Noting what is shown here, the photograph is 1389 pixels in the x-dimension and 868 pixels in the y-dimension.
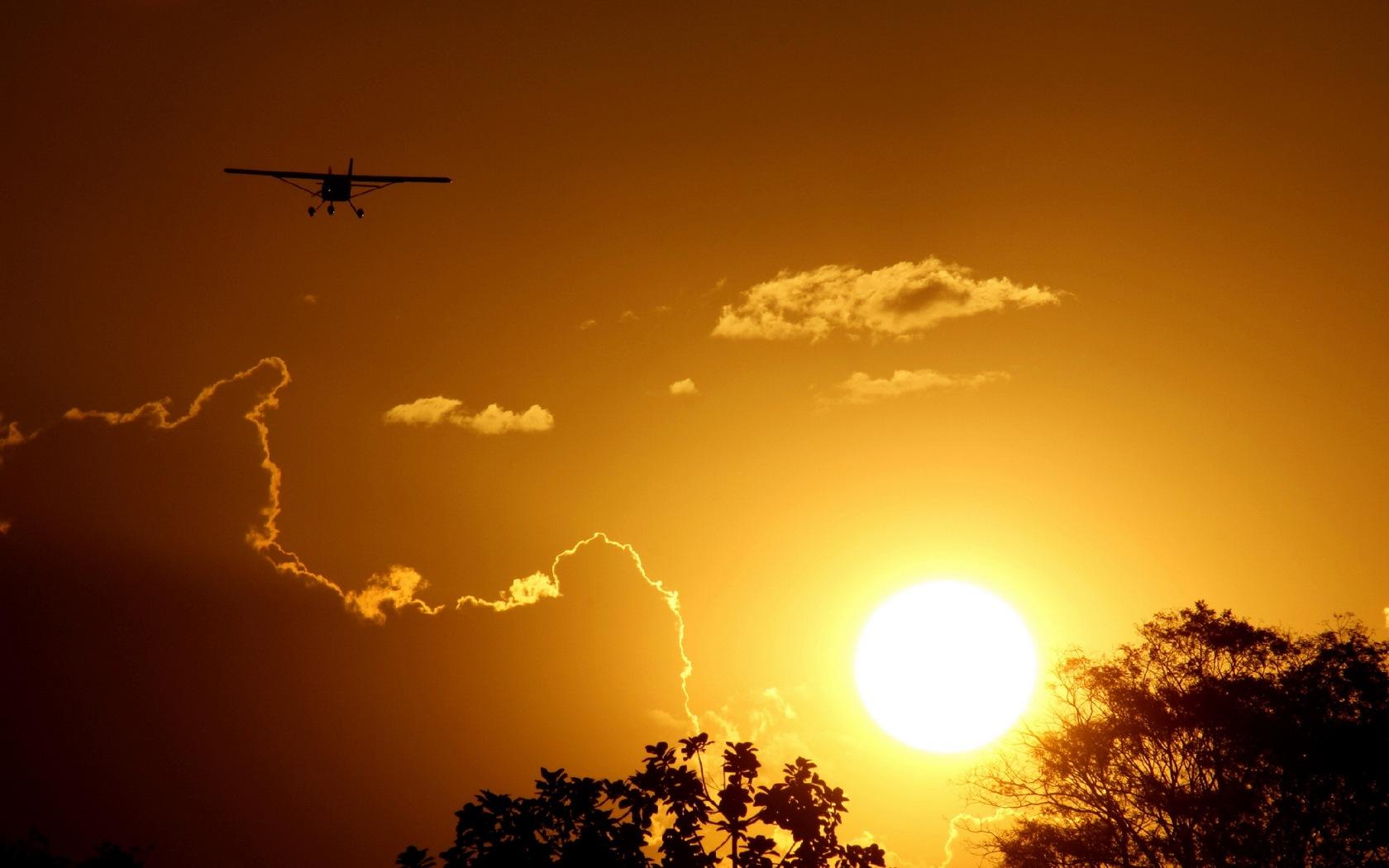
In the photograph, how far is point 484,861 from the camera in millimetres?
19078

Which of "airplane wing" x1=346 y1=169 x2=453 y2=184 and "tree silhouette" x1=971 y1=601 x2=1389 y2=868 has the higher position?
"airplane wing" x1=346 y1=169 x2=453 y2=184

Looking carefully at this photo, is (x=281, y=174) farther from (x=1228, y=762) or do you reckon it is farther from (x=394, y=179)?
(x=1228, y=762)

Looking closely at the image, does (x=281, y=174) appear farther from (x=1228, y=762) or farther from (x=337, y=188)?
(x=1228, y=762)

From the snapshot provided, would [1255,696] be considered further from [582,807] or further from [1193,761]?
[582,807]

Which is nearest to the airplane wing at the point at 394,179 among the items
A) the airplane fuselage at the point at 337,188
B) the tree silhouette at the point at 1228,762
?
the airplane fuselage at the point at 337,188

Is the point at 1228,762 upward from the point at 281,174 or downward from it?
downward

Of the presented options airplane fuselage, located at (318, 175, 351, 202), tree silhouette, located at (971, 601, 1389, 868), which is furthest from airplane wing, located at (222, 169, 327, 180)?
tree silhouette, located at (971, 601, 1389, 868)

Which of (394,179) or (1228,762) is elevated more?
(394,179)

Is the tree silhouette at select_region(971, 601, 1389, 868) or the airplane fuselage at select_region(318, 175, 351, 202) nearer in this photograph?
the tree silhouette at select_region(971, 601, 1389, 868)

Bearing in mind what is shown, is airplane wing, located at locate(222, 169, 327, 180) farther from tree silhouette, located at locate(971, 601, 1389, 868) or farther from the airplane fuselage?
tree silhouette, located at locate(971, 601, 1389, 868)

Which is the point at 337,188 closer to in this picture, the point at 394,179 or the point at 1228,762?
the point at 394,179

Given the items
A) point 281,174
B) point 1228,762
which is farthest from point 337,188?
point 1228,762

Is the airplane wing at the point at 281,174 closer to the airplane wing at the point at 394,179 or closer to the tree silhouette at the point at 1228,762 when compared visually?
the airplane wing at the point at 394,179

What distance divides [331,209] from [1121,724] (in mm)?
43055
